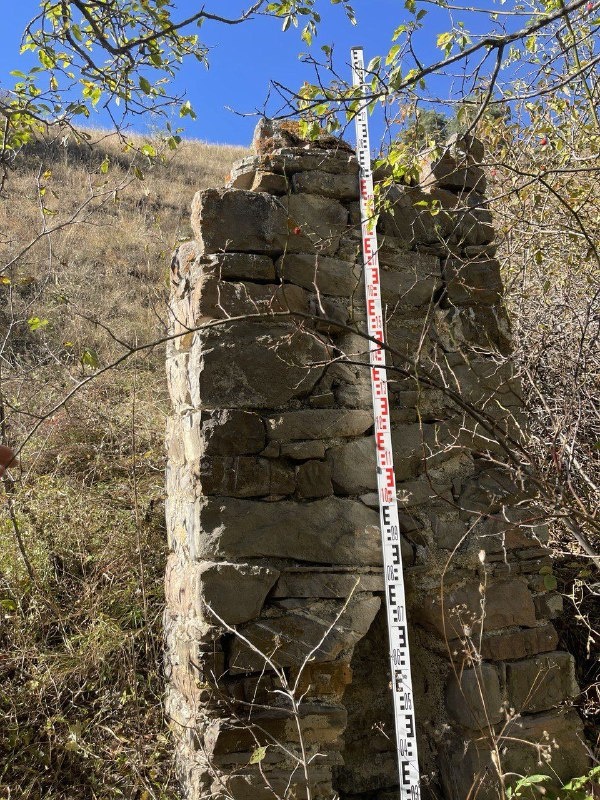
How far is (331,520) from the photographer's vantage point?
2.96 metres

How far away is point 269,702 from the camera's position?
109 inches

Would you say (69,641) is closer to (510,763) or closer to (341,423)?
(341,423)

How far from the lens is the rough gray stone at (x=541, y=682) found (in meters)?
3.02

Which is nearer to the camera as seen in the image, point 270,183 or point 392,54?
point 392,54

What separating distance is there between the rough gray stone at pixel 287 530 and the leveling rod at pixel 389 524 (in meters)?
0.07

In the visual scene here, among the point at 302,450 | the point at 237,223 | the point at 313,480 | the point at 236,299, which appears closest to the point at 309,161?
the point at 237,223

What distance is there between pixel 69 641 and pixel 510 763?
2.09 meters

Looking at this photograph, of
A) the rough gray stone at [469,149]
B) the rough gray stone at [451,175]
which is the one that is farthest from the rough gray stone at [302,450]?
the rough gray stone at [469,149]

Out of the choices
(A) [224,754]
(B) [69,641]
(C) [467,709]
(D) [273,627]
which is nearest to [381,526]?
(D) [273,627]

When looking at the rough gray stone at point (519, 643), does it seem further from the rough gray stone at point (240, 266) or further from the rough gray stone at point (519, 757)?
the rough gray stone at point (240, 266)

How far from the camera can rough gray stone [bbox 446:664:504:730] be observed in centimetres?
295

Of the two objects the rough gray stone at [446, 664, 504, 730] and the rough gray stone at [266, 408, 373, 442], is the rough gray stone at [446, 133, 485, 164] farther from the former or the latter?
the rough gray stone at [446, 664, 504, 730]

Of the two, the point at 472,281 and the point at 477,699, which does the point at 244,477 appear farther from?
the point at 472,281

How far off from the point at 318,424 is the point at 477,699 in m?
1.29
